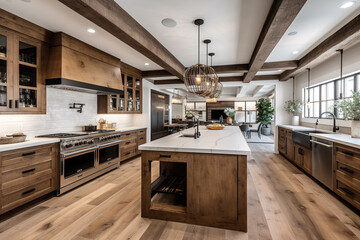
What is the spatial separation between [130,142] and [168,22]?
3.13m

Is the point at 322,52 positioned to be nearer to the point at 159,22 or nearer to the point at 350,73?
the point at 350,73

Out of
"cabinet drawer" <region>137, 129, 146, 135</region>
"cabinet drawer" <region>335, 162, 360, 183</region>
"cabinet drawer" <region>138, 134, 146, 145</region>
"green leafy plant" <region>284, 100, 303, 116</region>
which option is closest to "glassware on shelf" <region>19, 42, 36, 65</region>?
"cabinet drawer" <region>137, 129, 146, 135</region>

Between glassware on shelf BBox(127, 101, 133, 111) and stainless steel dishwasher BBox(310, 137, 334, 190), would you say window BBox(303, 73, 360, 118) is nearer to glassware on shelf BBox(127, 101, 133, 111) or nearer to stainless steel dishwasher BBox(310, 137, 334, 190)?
stainless steel dishwasher BBox(310, 137, 334, 190)

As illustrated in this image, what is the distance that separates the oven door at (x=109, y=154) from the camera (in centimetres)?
360

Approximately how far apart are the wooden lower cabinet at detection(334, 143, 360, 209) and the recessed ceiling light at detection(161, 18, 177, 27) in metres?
2.91

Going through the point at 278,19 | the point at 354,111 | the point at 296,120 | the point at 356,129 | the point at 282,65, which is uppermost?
the point at 282,65

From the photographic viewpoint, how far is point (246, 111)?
1283 centimetres

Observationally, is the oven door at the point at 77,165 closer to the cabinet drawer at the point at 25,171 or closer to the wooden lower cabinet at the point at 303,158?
the cabinet drawer at the point at 25,171

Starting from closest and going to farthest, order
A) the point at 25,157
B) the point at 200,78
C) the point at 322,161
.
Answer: the point at 25,157
the point at 200,78
the point at 322,161

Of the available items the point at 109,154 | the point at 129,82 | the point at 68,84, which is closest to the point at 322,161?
the point at 109,154

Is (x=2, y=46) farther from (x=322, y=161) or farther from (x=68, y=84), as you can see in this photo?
(x=322, y=161)

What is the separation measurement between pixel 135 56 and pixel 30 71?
210 centimetres

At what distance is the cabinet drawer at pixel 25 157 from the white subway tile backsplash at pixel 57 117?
642mm

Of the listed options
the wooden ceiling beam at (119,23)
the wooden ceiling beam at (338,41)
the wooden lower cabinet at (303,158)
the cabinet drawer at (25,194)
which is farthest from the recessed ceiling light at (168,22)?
the wooden lower cabinet at (303,158)
